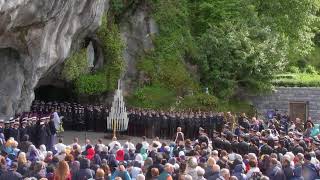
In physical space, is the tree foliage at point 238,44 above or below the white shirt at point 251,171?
above

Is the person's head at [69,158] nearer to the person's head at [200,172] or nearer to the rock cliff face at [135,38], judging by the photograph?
the person's head at [200,172]

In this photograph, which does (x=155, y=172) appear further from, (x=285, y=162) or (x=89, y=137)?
(x=89, y=137)

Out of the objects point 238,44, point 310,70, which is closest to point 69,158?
point 238,44

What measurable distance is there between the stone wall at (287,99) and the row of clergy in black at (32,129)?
15.4 metres

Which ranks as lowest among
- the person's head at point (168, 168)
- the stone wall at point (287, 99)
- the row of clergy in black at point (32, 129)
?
the person's head at point (168, 168)

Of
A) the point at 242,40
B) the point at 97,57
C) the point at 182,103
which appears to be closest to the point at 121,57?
the point at 97,57

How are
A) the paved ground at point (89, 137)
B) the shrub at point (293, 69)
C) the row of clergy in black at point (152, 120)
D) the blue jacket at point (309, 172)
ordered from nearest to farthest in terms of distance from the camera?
the blue jacket at point (309, 172) → the paved ground at point (89, 137) → the row of clergy in black at point (152, 120) → the shrub at point (293, 69)

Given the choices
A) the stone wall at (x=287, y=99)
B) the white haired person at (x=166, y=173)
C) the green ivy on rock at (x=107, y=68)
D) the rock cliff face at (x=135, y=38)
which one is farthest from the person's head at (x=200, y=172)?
the stone wall at (x=287, y=99)

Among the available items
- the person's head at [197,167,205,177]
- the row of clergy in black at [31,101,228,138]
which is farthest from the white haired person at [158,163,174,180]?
the row of clergy in black at [31,101,228,138]

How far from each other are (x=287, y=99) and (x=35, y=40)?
56.3 ft

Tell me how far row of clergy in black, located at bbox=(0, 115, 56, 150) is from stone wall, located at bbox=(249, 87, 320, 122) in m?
15.4

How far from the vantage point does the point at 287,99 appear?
37.6m

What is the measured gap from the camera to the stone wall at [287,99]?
37375mm

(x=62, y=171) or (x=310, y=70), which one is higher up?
(x=310, y=70)
